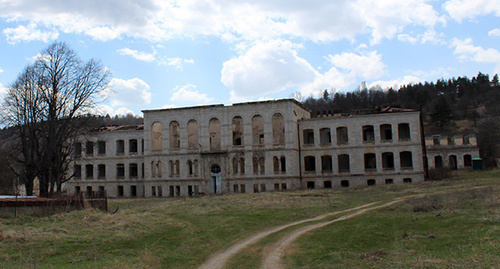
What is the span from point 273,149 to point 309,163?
21.7 feet

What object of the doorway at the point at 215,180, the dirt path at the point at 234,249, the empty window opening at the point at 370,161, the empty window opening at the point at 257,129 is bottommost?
the dirt path at the point at 234,249

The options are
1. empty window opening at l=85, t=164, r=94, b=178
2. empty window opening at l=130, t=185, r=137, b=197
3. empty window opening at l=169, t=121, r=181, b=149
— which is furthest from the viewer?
empty window opening at l=85, t=164, r=94, b=178

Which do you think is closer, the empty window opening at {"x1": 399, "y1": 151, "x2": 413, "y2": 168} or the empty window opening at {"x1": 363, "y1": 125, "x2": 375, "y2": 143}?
the empty window opening at {"x1": 399, "y1": 151, "x2": 413, "y2": 168}

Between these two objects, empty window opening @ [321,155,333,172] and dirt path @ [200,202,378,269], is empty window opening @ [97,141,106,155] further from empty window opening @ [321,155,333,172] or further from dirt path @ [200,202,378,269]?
dirt path @ [200,202,378,269]

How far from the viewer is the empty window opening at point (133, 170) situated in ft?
188

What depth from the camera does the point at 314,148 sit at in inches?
2014

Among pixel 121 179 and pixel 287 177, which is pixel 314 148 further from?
pixel 121 179

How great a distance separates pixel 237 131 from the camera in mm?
55156

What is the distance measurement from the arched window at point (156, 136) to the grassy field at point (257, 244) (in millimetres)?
32893

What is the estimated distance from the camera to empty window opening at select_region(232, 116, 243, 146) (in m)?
54.7

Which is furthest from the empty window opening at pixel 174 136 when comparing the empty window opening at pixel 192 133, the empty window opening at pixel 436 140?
the empty window opening at pixel 436 140

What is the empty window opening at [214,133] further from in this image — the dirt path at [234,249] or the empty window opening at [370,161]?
the dirt path at [234,249]

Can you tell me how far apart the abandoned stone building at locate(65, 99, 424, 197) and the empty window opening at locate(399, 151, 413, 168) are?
4.9 inches

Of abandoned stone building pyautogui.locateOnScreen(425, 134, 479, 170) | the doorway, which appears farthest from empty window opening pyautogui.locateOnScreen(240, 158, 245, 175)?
abandoned stone building pyautogui.locateOnScreen(425, 134, 479, 170)
